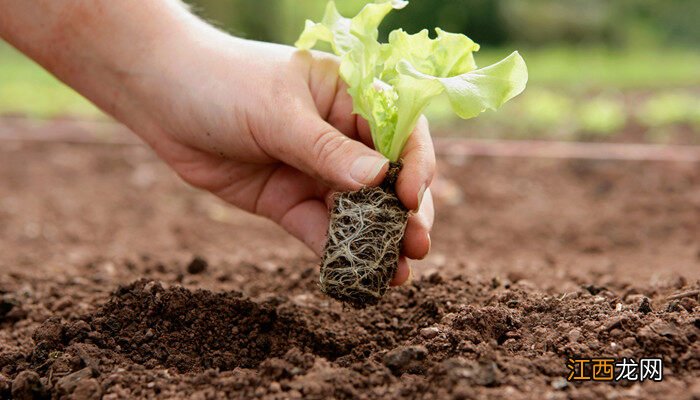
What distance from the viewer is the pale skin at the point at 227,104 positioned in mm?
2650

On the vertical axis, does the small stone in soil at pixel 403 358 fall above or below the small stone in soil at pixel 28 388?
above

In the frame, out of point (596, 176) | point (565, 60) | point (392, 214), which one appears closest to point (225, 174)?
point (392, 214)

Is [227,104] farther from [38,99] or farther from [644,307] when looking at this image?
[38,99]

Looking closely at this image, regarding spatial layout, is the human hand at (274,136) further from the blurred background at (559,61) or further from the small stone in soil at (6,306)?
the blurred background at (559,61)

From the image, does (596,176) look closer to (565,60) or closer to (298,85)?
(298,85)

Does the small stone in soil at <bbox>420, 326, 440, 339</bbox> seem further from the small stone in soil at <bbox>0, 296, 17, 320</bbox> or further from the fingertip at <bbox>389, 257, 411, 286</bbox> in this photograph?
the small stone in soil at <bbox>0, 296, 17, 320</bbox>

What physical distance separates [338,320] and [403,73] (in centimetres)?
97

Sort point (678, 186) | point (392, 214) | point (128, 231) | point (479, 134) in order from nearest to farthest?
point (392, 214), point (128, 231), point (678, 186), point (479, 134)

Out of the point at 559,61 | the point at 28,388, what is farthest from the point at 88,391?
the point at 559,61

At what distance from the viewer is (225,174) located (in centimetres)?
336

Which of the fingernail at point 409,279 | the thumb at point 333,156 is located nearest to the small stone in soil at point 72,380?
the thumb at point 333,156

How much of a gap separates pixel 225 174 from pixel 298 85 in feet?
2.38

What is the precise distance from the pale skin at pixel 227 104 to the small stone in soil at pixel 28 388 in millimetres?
1102

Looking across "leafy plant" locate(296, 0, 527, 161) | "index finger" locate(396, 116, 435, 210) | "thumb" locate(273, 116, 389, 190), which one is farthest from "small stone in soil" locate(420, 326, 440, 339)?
"leafy plant" locate(296, 0, 527, 161)
